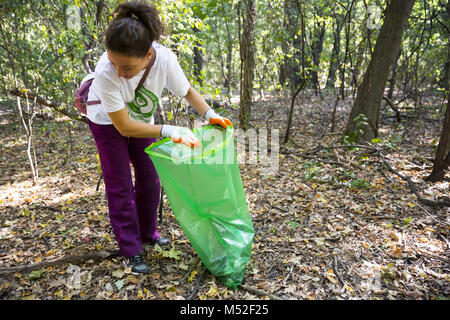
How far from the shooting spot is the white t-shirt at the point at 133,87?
1.38 meters

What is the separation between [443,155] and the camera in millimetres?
2814

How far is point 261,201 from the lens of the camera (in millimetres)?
2908

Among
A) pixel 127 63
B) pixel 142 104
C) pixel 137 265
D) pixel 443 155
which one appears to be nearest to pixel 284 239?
pixel 137 265

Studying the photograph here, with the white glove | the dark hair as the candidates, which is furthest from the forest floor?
Result: the dark hair

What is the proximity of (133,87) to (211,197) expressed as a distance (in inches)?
28.0

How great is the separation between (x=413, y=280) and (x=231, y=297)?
3.66 ft

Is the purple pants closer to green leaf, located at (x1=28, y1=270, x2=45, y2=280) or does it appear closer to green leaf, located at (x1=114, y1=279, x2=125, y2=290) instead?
green leaf, located at (x1=114, y1=279, x2=125, y2=290)

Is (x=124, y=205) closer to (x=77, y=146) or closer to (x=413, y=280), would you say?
(x=413, y=280)

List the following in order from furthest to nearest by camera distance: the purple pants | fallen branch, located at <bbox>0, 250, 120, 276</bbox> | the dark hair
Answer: fallen branch, located at <bbox>0, 250, 120, 276</bbox> < the purple pants < the dark hair

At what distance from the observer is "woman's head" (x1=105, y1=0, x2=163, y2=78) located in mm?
1233

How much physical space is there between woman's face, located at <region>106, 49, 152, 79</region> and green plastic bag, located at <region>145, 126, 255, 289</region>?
1.24 ft

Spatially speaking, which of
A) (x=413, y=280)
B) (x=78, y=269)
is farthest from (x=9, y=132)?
(x=413, y=280)

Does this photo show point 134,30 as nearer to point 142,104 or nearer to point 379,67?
point 142,104

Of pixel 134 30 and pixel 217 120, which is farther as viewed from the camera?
pixel 217 120
